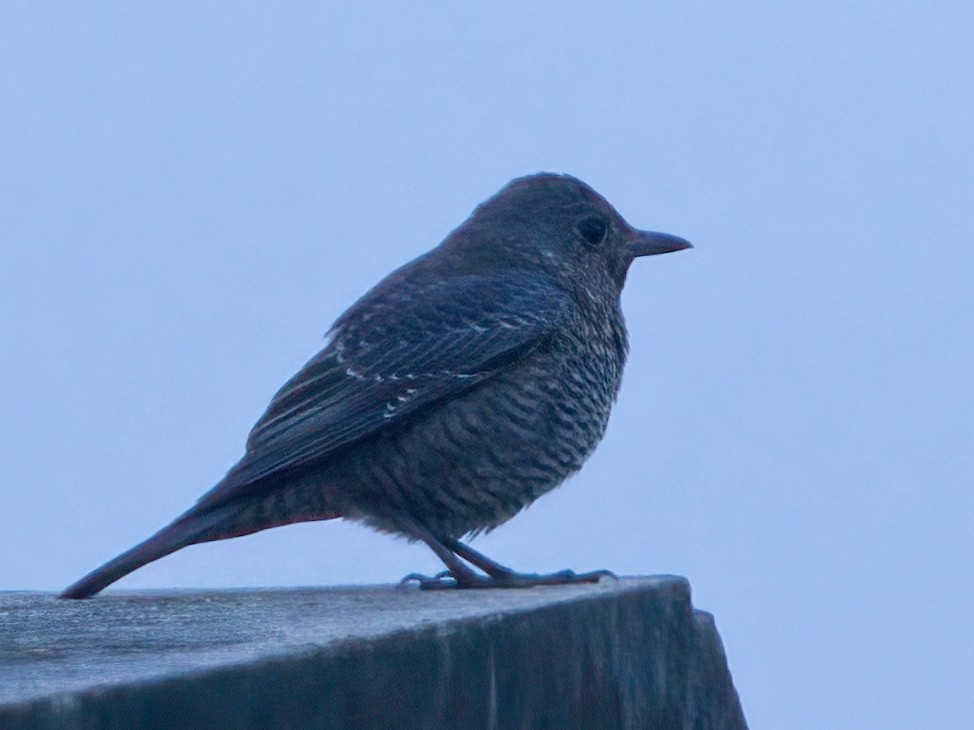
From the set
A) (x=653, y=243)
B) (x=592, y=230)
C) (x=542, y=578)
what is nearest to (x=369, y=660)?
(x=542, y=578)

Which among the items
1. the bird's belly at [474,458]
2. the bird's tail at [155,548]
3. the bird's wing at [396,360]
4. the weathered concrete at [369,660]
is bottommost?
the weathered concrete at [369,660]

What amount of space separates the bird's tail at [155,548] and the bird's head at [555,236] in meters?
1.39

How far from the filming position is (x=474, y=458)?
4.67 meters

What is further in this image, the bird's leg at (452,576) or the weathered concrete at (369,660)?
the bird's leg at (452,576)

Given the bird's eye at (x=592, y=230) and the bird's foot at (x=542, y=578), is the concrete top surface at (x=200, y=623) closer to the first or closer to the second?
the bird's foot at (x=542, y=578)

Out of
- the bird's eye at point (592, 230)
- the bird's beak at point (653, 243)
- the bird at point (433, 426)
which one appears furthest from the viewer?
the bird's beak at point (653, 243)

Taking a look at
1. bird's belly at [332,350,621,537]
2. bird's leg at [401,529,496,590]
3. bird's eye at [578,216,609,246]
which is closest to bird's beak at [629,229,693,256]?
bird's eye at [578,216,609,246]

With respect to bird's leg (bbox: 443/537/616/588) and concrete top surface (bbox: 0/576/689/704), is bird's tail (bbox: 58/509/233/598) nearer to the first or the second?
concrete top surface (bbox: 0/576/689/704)

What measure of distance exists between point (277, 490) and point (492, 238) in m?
1.31

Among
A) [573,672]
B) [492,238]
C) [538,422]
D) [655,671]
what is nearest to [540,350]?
[538,422]

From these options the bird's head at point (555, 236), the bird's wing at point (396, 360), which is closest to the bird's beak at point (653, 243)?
the bird's head at point (555, 236)

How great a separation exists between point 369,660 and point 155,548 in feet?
6.03

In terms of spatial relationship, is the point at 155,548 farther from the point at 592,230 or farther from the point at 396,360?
the point at 592,230

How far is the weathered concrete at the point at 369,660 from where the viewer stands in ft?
7.61
